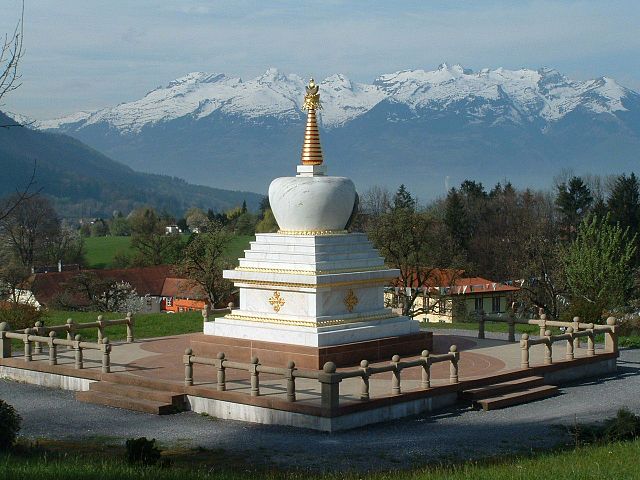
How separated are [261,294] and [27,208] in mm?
62010

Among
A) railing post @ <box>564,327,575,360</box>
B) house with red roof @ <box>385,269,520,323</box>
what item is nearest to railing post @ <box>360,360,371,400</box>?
railing post @ <box>564,327,575,360</box>

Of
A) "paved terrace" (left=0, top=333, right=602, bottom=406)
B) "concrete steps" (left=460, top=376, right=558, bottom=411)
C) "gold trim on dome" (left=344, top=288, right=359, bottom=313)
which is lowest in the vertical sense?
"concrete steps" (left=460, top=376, right=558, bottom=411)

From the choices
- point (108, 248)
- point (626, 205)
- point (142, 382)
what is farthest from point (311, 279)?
point (108, 248)

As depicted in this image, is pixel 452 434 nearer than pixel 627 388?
Yes

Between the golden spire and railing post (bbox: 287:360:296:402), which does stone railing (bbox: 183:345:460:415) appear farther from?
the golden spire

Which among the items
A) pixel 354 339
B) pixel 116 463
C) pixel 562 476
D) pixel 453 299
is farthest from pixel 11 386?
pixel 453 299

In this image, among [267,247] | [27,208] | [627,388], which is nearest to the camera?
[627,388]

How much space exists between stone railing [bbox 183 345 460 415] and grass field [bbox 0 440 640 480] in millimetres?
2424

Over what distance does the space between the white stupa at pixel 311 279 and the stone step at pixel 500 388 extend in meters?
2.92

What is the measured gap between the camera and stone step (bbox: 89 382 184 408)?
19750 mm

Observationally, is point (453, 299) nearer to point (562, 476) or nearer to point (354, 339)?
point (354, 339)

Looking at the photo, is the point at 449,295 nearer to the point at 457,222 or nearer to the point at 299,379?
the point at 299,379

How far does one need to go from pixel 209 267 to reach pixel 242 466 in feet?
103

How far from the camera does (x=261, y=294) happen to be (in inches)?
925
